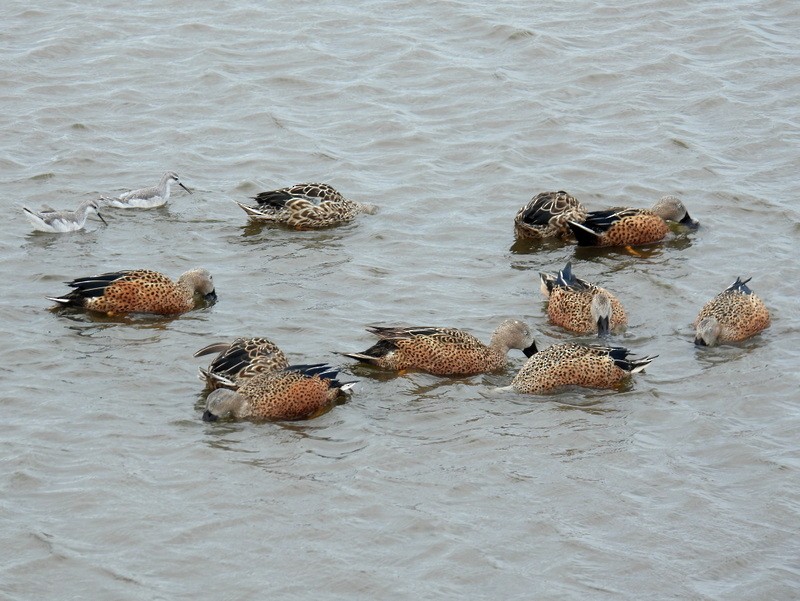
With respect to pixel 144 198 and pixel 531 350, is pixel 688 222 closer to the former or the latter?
pixel 531 350

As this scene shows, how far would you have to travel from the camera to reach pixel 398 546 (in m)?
6.71

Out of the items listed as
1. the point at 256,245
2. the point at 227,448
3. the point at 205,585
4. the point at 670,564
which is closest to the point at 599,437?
the point at 670,564

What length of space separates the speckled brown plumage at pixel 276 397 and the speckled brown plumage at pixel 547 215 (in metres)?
3.76

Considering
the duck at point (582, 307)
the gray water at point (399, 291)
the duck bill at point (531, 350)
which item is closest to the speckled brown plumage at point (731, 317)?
the gray water at point (399, 291)

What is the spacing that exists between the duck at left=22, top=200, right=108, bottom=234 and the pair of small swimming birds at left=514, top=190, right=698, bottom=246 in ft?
12.5

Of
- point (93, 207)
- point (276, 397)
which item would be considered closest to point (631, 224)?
point (276, 397)

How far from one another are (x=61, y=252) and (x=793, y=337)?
591 cm

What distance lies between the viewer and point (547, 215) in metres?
11.5

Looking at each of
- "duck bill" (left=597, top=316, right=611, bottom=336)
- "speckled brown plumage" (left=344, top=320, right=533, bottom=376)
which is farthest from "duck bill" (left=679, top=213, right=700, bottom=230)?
"speckled brown plumage" (left=344, top=320, right=533, bottom=376)

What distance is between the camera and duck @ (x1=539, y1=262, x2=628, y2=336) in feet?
31.5

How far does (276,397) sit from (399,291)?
237 centimetres

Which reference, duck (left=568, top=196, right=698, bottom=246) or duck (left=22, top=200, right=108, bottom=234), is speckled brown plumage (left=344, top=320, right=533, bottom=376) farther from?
duck (left=22, top=200, right=108, bottom=234)

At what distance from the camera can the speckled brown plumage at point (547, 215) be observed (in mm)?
11484

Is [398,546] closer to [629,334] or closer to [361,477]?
[361,477]
